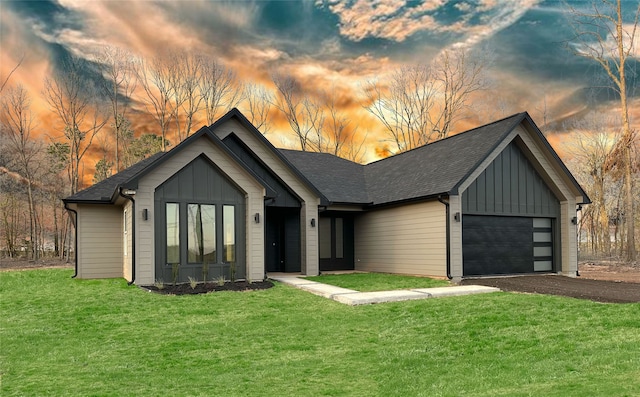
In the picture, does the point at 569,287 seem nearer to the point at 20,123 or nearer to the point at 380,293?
the point at 380,293

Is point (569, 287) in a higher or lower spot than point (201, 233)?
lower

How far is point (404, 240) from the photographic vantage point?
1703 cm

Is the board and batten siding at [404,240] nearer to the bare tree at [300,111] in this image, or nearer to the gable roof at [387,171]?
the gable roof at [387,171]

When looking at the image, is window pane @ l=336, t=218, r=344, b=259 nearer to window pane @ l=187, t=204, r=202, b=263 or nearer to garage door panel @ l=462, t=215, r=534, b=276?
garage door panel @ l=462, t=215, r=534, b=276

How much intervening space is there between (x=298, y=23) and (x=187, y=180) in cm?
2744

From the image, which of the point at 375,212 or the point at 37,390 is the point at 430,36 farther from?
the point at 37,390

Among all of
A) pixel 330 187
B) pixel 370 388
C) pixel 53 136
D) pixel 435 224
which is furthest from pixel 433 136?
pixel 370 388

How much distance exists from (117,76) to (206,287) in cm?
2370

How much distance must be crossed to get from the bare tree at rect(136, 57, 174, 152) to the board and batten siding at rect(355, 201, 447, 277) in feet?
60.6

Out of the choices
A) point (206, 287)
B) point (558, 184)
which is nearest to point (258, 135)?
point (206, 287)

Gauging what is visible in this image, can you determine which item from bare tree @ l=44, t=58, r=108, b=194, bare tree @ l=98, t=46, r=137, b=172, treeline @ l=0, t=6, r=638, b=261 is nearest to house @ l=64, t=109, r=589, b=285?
treeline @ l=0, t=6, r=638, b=261

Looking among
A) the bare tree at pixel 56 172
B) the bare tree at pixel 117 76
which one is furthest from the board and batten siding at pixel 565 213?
the bare tree at pixel 56 172

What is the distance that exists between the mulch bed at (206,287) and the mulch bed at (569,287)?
19.6 feet

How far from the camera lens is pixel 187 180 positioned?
44.3 ft
